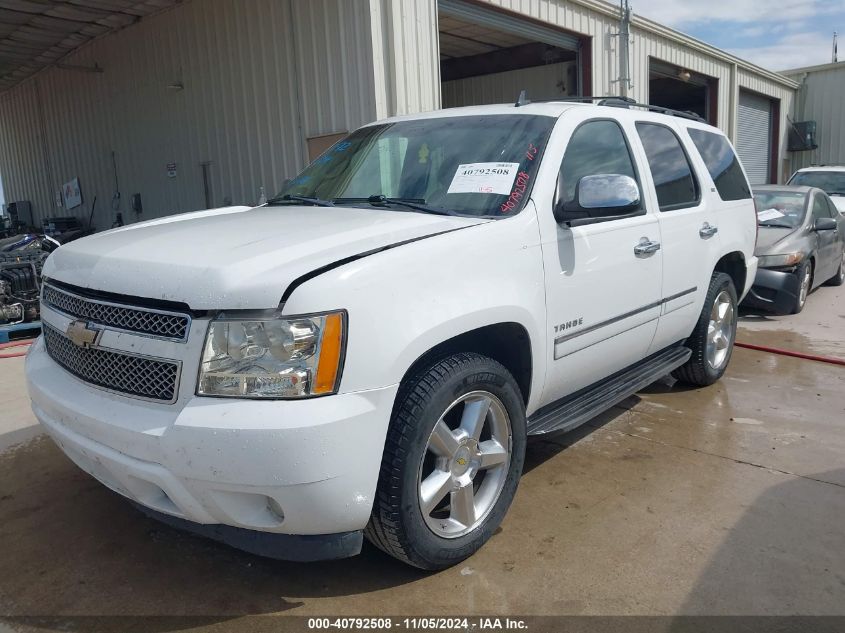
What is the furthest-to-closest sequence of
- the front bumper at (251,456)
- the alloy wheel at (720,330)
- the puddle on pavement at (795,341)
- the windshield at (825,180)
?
the windshield at (825,180), the puddle on pavement at (795,341), the alloy wheel at (720,330), the front bumper at (251,456)

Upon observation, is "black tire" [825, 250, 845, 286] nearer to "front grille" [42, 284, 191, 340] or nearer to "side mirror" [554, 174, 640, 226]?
"side mirror" [554, 174, 640, 226]

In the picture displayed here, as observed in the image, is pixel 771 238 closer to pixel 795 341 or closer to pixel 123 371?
pixel 795 341

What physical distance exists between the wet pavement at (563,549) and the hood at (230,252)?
1.18m

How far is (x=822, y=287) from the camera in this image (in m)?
9.61

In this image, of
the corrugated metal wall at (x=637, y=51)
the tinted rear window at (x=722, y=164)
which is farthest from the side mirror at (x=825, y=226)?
the corrugated metal wall at (x=637, y=51)

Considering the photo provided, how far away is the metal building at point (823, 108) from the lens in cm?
2089

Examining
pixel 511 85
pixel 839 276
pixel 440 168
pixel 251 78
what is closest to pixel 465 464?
pixel 440 168

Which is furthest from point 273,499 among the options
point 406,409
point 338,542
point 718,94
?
point 718,94

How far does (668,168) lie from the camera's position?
13.8 feet

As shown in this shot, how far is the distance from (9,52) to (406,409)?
50.5 feet

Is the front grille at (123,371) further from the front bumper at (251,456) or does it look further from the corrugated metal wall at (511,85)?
the corrugated metal wall at (511,85)

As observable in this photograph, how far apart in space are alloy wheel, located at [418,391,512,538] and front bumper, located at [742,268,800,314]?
5756mm

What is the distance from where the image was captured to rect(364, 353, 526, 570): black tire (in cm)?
237

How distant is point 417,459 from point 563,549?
0.90 m
